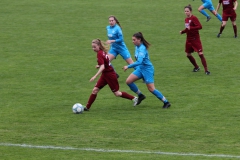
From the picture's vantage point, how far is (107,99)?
699 inches

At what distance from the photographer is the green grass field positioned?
514 inches

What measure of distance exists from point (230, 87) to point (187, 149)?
650 cm

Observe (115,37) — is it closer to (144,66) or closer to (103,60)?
(144,66)

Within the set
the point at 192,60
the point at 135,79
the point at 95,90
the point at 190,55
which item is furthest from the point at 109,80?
the point at 192,60

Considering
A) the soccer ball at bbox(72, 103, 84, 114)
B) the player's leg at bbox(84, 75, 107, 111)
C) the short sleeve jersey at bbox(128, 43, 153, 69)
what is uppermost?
the short sleeve jersey at bbox(128, 43, 153, 69)

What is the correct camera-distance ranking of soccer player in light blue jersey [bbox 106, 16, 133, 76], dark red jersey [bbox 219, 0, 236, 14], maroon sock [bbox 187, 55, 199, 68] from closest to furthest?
soccer player in light blue jersey [bbox 106, 16, 133, 76] < maroon sock [bbox 187, 55, 199, 68] < dark red jersey [bbox 219, 0, 236, 14]

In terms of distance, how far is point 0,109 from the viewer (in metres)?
16.5

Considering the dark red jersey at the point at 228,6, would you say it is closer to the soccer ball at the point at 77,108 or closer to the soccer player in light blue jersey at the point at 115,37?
the soccer player in light blue jersey at the point at 115,37

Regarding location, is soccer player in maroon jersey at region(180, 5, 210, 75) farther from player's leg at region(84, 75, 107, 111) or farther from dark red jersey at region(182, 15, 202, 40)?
player's leg at region(84, 75, 107, 111)

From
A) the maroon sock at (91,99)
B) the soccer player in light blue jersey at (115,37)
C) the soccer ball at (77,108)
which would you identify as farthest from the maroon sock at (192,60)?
the soccer ball at (77,108)

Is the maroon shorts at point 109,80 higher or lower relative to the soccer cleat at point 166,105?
higher

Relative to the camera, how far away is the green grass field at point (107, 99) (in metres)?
13.1

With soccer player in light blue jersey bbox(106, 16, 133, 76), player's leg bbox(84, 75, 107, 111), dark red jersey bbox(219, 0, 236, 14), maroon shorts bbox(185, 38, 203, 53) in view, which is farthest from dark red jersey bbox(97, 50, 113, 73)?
dark red jersey bbox(219, 0, 236, 14)

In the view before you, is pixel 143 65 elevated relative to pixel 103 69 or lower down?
lower down
